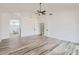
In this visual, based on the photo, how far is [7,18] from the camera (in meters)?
2.06

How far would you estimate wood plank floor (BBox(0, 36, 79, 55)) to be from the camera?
204 cm

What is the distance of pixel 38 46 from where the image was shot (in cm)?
206

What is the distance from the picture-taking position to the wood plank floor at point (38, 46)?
2.04 meters

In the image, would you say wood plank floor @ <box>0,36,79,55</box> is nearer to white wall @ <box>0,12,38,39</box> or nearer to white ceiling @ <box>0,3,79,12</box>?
white wall @ <box>0,12,38,39</box>

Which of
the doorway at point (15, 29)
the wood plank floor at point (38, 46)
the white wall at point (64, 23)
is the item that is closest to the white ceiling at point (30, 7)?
the white wall at point (64, 23)

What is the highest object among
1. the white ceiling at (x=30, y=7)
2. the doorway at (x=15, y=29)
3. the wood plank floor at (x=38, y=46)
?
the white ceiling at (x=30, y=7)

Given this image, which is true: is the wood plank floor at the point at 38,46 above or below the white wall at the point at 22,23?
below

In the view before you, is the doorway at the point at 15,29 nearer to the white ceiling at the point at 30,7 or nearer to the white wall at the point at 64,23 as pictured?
the white ceiling at the point at 30,7

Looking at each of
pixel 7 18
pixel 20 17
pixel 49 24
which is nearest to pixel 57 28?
pixel 49 24

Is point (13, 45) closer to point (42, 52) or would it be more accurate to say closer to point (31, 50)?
point (31, 50)

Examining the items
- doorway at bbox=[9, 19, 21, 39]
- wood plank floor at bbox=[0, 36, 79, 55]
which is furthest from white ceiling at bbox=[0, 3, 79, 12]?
wood plank floor at bbox=[0, 36, 79, 55]
